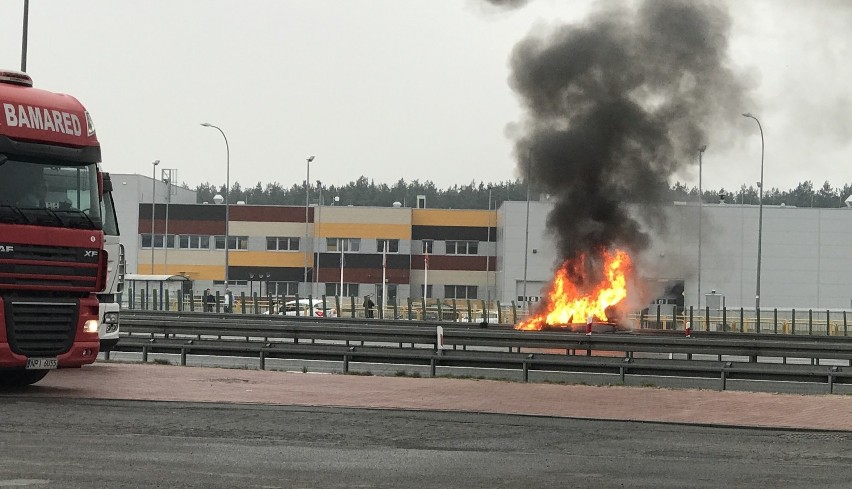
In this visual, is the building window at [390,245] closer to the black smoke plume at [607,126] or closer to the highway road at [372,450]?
the black smoke plume at [607,126]

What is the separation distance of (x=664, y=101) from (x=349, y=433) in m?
26.0

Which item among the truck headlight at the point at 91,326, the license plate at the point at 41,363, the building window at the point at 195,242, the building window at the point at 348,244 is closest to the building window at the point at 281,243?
the building window at the point at 348,244

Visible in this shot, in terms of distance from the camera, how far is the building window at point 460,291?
7881 centimetres

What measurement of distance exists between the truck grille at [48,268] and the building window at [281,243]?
64.7 meters

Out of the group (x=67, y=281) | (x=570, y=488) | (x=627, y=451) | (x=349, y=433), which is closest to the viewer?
(x=570, y=488)

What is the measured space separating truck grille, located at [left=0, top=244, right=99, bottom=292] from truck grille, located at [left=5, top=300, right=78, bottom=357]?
0.24 m

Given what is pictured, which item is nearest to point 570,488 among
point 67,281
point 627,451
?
point 627,451

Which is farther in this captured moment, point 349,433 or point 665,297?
point 665,297

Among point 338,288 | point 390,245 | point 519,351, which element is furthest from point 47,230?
point 390,245

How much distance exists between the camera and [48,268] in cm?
1445

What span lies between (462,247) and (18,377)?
63994 millimetres

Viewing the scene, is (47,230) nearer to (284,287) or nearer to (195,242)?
(284,287)

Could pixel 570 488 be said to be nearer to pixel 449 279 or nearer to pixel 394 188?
pixel 449 279

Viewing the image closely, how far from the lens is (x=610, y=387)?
1930 centimetres
